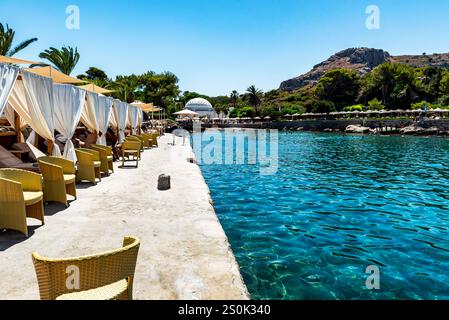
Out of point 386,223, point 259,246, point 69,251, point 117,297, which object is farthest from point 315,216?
point 117,297

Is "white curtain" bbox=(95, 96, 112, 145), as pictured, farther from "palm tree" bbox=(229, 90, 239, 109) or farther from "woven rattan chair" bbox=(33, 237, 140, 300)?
"palm tree" bbox=(229, 90, 239, 109)

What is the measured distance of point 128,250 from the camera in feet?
7.44

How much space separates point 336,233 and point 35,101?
22.8ft

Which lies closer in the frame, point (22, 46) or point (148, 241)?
point (148, 241)

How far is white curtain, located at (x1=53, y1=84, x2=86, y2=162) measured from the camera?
27.8 ft

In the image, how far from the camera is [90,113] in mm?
11391

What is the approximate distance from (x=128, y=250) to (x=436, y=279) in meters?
4.57

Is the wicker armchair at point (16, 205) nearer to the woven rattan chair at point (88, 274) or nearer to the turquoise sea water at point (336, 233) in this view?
the woven rattan chair at point (88, 274)

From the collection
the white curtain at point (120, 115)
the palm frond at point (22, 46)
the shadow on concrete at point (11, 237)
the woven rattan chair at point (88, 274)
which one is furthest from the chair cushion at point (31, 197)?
the palm frond at point (22, 46)

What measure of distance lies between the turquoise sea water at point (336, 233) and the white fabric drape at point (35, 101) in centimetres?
452

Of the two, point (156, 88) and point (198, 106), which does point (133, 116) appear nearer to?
point (156, 88)

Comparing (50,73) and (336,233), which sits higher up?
(50,73)

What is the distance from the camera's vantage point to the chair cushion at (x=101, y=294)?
2.34m

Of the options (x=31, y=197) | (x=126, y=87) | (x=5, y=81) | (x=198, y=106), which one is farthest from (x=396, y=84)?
(x=31, y=197)
